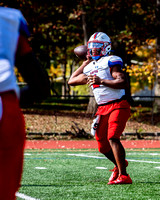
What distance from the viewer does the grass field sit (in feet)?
18.5

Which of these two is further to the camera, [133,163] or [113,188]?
[133,163]

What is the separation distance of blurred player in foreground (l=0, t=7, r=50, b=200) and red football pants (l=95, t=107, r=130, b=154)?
379cm

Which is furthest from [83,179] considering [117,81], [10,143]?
[10,143]

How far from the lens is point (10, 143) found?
2.32 meters

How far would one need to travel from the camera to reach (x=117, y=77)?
5992 mm

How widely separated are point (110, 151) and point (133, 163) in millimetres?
2906

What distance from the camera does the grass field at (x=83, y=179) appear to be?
5.64m

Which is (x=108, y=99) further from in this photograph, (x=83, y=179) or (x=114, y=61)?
(x=83, y=179)

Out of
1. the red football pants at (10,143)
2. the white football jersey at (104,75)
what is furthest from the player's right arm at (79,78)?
the red football pants at (10,143)

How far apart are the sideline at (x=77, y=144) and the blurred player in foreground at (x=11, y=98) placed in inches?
440

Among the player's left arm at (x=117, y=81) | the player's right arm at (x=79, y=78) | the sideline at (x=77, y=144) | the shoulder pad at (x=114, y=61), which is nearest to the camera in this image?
the player's left arm at (x=117, y=81)

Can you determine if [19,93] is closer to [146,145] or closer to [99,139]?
[99,139]

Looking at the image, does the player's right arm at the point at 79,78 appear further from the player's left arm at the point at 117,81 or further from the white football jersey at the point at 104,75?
the player's left arm at the point at 117,81

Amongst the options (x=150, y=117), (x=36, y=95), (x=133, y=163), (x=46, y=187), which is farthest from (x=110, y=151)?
(x=150, y=117)
